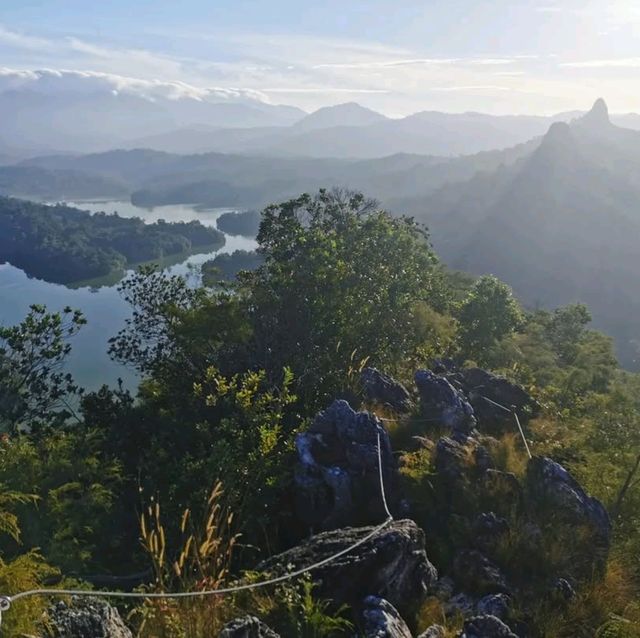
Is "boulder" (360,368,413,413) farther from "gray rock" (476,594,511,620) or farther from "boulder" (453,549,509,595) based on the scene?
"gray rock" (476,594,511,620)

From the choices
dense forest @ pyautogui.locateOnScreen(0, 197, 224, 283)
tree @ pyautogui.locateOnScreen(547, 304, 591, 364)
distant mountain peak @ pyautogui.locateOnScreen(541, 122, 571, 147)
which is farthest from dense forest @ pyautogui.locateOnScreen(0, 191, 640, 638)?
distant mountain peak @ pyautogui.locateOnScreen(541, 122, 571, 147)

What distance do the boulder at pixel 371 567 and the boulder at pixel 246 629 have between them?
539 millimetres

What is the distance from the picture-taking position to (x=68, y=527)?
5.63m

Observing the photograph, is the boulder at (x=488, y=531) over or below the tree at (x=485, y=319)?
over

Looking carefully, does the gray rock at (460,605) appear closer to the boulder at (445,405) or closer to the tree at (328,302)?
the boulder at (445,405)

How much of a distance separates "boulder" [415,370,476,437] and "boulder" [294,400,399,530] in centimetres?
106

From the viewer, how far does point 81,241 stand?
78.1 metres

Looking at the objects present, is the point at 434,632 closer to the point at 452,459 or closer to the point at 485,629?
the point at 485,629

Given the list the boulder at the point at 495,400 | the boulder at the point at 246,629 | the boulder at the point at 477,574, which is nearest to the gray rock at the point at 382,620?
the boulder at the point at 246,629

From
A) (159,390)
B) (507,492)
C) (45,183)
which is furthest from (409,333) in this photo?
(45,183)

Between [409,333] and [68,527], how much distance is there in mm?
7426

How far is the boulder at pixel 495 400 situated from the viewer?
7160 mm

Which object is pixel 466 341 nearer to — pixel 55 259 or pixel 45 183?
pixel 55 259

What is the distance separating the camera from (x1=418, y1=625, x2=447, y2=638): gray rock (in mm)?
3211
